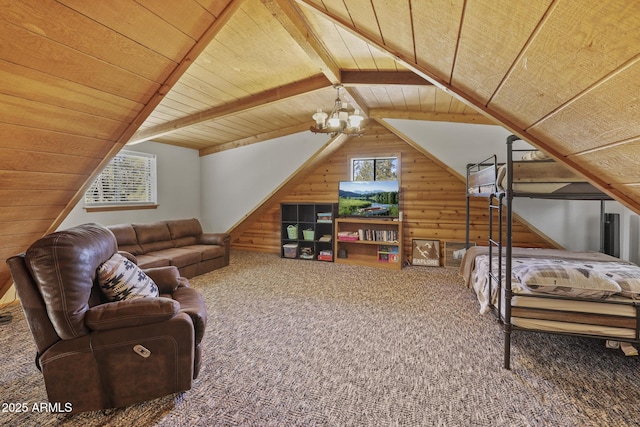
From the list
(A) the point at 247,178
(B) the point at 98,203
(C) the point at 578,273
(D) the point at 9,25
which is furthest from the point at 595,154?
(B) the point at 98,203

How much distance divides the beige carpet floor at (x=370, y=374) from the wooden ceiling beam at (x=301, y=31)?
2.43m

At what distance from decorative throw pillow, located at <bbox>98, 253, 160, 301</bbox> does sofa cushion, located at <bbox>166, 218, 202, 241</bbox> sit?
2956mm

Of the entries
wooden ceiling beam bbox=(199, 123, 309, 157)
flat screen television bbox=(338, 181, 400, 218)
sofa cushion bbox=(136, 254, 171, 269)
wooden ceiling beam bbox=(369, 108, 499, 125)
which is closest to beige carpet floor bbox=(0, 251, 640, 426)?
sofa cushion bbox=(136, 254, 171, 269)

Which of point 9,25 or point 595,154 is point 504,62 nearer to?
point 595,154

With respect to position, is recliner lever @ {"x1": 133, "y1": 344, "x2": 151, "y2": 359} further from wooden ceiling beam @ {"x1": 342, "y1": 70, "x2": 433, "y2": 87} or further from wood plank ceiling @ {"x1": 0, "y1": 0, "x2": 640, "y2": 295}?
wooden ceiling beam @ {"x1": 342, "y1": 70, "x2": 433, "y2": 87}

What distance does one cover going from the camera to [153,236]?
4.46m

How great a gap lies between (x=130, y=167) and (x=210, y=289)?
266cm

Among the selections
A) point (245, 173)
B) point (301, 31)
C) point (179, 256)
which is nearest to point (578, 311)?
point (301, 31)

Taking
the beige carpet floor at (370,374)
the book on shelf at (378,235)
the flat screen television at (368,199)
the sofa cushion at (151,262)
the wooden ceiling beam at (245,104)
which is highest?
the wooden ceiling beam at (245,104)

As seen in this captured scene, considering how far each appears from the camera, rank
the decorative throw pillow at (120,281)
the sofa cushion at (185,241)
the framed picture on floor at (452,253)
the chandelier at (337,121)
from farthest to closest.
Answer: the framed picture on floor at (452,253) < the sofa cushion at (185,241) < the chandelier at (337,121) < the decorative throw pillow at (120,281)

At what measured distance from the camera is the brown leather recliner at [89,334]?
1.48 meters

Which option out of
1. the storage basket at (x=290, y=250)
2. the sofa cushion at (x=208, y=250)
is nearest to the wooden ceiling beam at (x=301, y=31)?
A: the sofa cushion at (x=208, y=250)

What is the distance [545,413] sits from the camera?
1623 mm

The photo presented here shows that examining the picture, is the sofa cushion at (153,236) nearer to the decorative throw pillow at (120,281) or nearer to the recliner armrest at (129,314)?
the decorative throw pillow at (120,281)
